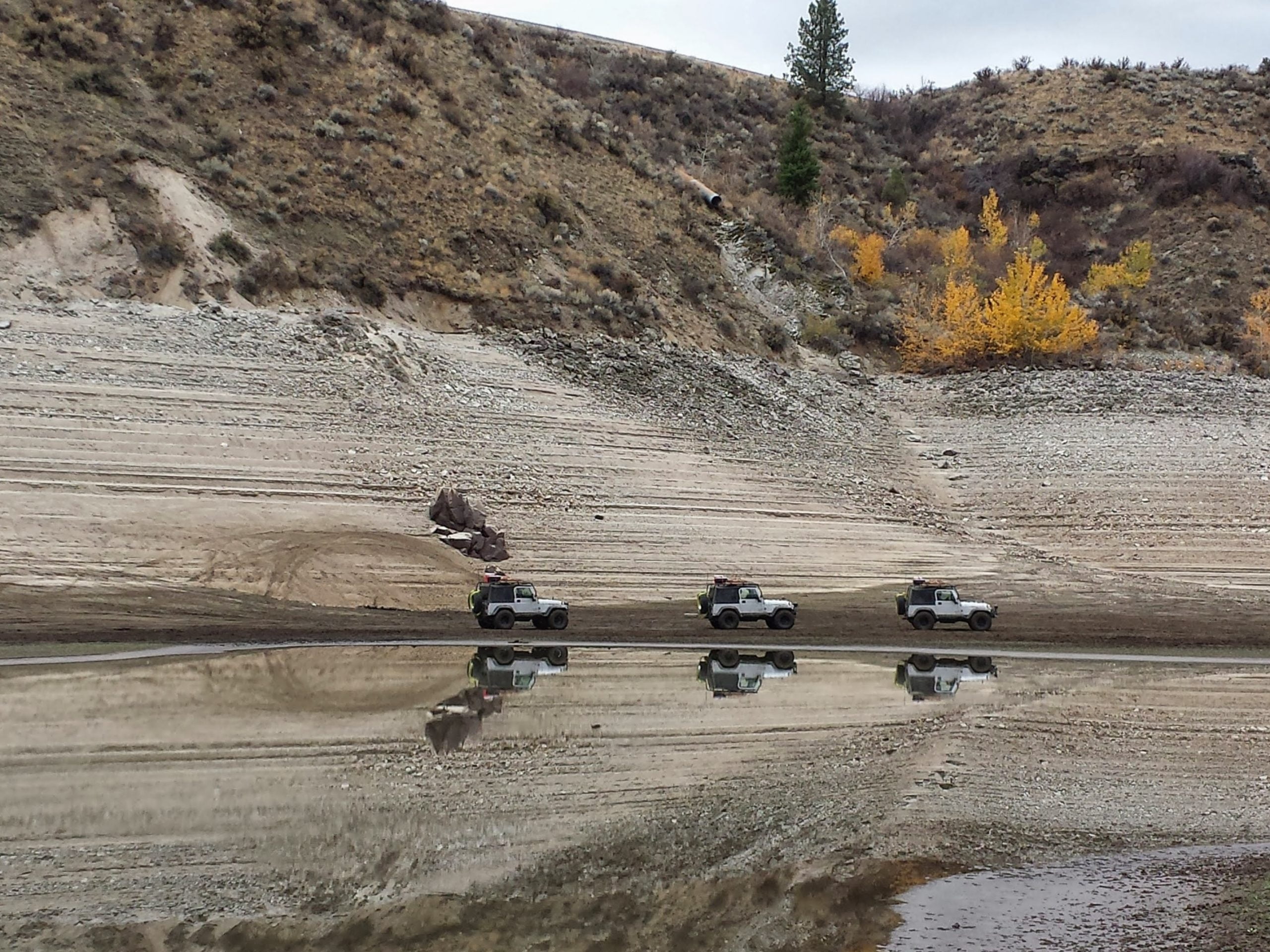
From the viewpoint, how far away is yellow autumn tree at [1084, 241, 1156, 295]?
214 ft

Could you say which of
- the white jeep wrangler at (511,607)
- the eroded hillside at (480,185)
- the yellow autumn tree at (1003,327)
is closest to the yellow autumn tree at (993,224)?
the eroded hillside at (480,185)

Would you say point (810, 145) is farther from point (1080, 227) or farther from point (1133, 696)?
point (1133, 696)

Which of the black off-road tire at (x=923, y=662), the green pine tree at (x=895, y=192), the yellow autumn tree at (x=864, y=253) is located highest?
the green pine tree at (x=895, y=192)

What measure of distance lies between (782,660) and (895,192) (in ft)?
181

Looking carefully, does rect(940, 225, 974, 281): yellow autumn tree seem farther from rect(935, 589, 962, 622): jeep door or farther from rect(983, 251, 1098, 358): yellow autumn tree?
rect(935, 589, 962, 622): jeep door

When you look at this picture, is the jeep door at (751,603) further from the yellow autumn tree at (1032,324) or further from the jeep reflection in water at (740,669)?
the yellow autumn tree at (1032,324)

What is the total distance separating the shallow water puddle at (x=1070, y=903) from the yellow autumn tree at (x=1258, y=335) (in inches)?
2010

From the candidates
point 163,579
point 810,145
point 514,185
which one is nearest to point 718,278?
point 514,185

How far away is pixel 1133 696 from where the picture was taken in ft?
66.8

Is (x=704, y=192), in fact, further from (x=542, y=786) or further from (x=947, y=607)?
(x=542, y=786)

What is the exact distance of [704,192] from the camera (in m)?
62.7

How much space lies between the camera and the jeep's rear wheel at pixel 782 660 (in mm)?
22797

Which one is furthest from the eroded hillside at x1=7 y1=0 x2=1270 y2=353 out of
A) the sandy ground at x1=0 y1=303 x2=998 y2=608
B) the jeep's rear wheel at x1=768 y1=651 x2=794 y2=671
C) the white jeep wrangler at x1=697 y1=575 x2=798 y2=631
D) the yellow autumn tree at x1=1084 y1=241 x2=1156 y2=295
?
the jeep's rear wheel at x1=768 y1=651 x2=794 y2=671

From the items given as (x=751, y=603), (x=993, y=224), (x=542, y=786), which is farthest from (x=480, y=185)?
(x=542, y=786)
